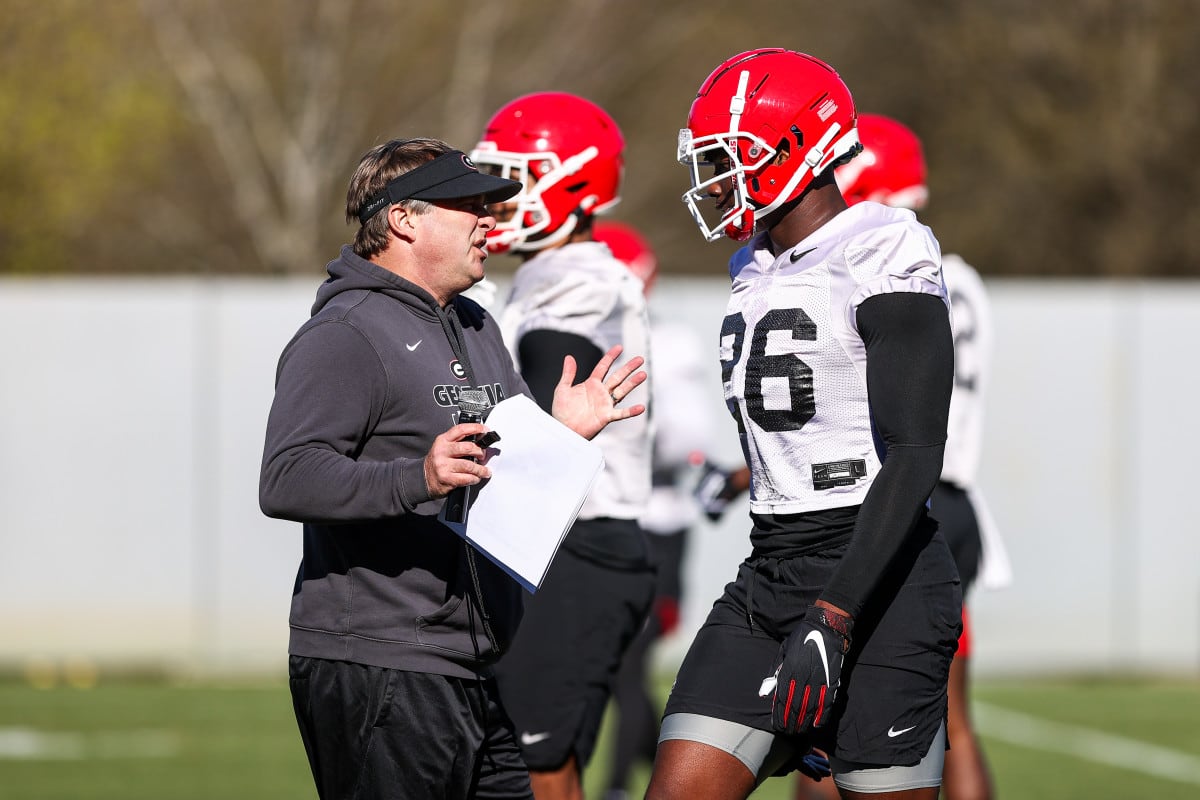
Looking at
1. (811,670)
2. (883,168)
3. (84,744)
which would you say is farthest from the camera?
(84,744)

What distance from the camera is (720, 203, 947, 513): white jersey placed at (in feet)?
11.2

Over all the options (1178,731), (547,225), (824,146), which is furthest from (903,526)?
(1178,731)

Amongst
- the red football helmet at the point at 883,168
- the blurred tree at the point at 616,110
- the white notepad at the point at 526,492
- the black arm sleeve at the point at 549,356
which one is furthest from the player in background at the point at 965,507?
the blurred tree at the point at 616,110

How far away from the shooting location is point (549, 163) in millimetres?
4770

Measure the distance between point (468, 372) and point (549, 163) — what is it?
130 cm

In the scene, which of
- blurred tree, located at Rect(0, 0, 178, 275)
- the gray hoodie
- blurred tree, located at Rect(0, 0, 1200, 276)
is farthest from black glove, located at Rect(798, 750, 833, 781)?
blurred tree, located at Rect(0, 0, 1200, 276)

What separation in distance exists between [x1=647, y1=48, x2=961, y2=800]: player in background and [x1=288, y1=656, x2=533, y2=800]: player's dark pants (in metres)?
0.45

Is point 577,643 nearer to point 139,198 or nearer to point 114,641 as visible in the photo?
point 114,641

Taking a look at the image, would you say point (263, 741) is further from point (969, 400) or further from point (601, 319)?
point (601, 319)

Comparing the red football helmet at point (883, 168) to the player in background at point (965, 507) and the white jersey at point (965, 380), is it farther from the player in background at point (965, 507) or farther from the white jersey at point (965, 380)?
the white jersey at point (965, 380)

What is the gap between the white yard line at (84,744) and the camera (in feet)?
26.9

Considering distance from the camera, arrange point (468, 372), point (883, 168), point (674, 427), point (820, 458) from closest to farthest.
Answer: point (820, 458) → point (468, 372) → point (883, 168) → point (674, 427)

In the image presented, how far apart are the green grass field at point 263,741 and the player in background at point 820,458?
13.0 ft

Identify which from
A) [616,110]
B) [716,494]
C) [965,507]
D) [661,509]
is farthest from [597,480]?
[616,110]
